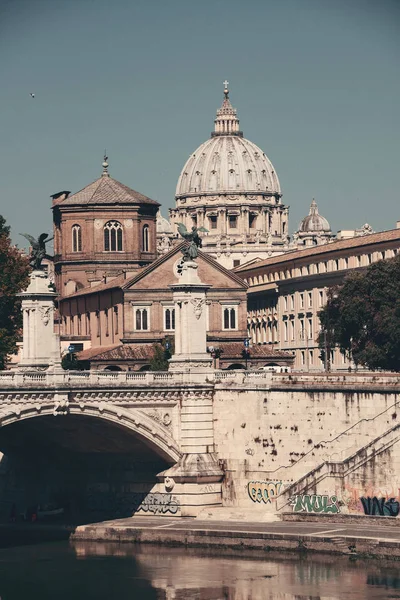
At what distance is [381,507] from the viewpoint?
111562mm

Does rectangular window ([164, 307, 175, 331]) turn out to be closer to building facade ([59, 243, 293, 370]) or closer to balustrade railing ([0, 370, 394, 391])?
building facade ([59, 243, 293, 370])

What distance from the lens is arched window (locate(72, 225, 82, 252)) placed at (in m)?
185

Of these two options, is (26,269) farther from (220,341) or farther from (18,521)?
(18,521)

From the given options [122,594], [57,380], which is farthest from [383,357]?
[122,594]

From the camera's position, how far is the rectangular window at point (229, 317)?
6742 inches

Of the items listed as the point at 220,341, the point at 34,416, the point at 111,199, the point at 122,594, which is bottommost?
the point at 122,594

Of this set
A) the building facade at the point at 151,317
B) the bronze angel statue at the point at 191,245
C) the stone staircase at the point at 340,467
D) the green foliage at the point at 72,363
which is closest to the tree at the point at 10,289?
the green foliage at the point at 72,363

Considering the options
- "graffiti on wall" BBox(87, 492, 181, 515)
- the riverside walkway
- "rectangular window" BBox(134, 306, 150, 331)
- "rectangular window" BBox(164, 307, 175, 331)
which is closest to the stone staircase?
the riverside walkway

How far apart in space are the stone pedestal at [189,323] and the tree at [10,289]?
116 ft

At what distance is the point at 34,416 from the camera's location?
376 feet

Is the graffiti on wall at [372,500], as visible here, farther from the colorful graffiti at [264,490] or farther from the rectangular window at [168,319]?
the rectangular window at [168,319]

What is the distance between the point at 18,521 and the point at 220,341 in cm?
4594

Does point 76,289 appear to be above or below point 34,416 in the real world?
above

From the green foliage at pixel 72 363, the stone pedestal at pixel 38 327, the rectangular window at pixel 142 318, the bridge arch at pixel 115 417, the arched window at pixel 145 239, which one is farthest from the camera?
the arched window at pixel 145 239
